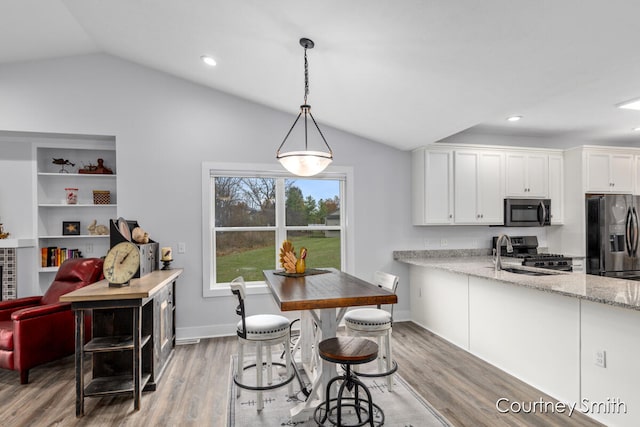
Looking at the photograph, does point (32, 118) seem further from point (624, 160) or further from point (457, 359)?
point (624, 160)

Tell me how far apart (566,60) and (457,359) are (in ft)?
8.92

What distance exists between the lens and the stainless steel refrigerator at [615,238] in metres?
4.56

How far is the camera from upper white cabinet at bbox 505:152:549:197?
4852 millimetres

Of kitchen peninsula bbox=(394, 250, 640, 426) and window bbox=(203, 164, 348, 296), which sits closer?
kitchen peninsula bbox=(394, 250, 640, 426)

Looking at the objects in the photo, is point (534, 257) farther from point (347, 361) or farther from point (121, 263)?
point (121, 263)

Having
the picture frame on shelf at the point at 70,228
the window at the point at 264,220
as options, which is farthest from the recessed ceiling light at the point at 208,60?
the picture frame on shelf at the point at 70,228

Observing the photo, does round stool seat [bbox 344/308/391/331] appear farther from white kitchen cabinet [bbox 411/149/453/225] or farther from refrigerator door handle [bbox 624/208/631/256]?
refrigerator door handle [bbox 624/208/631/256]

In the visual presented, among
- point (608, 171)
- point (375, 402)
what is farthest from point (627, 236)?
point (375, 402)

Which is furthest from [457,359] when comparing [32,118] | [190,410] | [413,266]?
[32,118]

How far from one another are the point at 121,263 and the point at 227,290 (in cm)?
171

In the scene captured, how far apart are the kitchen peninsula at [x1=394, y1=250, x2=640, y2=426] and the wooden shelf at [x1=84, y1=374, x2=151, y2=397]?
120 inches

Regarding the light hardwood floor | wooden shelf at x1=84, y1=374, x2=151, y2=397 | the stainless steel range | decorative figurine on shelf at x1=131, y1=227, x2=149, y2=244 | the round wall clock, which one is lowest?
the light hardwood floor

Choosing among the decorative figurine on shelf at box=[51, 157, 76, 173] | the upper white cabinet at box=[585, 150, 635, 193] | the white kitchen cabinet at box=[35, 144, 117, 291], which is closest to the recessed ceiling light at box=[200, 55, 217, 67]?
the white kitchen cabinet at box=[35, 144, 117, 291]

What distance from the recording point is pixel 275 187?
15.2 feet
